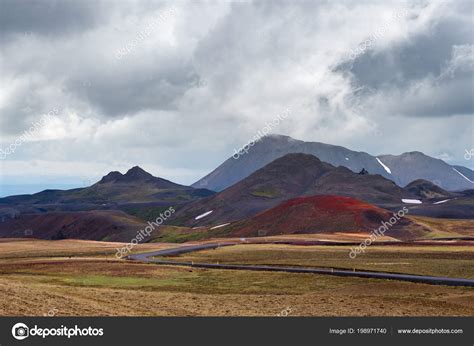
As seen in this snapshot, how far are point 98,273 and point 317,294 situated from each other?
1584 inches

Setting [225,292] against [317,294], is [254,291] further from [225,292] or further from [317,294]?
[317,294]

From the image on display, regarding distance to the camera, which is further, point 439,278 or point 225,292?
point 439,278

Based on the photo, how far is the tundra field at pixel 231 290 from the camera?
50781 mm

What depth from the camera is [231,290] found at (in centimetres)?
6856

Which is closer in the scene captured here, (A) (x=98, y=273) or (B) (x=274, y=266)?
(A) (x=98, y=273)

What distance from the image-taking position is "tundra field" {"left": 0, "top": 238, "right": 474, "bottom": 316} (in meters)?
50.8

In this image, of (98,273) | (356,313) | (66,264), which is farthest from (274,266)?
(356,313)
